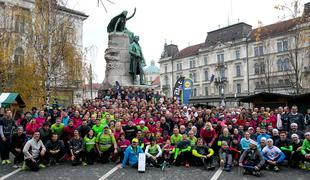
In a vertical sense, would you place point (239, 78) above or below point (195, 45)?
below

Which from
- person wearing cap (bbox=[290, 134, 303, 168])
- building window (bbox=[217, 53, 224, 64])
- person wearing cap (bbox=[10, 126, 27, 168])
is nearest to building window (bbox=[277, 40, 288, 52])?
building window (bbox=[217, 53, 224, 64])

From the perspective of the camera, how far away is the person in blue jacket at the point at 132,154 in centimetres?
916

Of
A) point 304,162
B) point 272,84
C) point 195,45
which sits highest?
point 195,45

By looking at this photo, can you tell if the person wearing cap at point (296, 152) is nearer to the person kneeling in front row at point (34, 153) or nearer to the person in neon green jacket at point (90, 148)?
the person in neon green jacket at point (90, 148)

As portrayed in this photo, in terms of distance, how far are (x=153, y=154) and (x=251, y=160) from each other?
2960mm

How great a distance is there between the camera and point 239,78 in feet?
193

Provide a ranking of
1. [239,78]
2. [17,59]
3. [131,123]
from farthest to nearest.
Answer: [239,78] → [17,59] → [131,123]

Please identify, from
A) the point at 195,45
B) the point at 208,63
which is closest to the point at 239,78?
the point at 208,63

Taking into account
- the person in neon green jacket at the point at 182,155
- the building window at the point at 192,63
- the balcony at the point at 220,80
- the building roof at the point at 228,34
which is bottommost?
the person in neon green jacket at the point at 182,155

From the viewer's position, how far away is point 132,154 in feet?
30.5

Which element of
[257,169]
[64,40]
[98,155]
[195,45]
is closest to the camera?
[257,169]

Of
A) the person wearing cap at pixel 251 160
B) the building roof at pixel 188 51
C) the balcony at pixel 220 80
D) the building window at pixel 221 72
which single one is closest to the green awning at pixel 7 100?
the person wearing cap at pixel 251 160

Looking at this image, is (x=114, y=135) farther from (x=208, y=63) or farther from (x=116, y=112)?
(x=208, y=63)

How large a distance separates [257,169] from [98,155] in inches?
192
